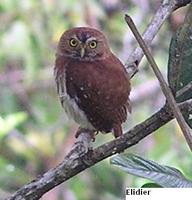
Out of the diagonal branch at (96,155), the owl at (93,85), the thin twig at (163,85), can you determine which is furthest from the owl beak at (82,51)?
the thin twig at (163,85)

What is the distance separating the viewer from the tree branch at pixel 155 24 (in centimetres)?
105

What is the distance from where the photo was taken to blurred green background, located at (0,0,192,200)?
2.43 metres

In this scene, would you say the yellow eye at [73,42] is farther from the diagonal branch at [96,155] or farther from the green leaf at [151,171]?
the green leaf at [151,171]

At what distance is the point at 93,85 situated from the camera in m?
0.99

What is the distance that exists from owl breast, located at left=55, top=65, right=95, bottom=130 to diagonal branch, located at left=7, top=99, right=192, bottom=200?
0.78ft

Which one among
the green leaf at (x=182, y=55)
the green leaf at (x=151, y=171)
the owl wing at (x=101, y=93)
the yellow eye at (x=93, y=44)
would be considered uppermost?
the yellow eye at (x=93, y=44)

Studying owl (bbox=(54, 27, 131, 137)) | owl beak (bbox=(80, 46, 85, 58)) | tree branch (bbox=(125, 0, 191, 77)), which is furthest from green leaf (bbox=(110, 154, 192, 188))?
owl beak (bbox=(80, 46, 85, 58))

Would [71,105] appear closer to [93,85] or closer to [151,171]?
[93,85]

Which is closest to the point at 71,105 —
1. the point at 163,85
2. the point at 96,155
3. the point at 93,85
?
the point at 93,85

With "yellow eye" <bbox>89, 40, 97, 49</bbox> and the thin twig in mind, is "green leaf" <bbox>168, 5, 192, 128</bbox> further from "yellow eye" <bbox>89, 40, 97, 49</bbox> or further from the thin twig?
"yellow eye" <bbox>89, 40, 97, 49</bbox>

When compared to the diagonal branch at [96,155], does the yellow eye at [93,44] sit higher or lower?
higher

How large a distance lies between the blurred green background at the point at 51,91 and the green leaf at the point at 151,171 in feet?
4.88

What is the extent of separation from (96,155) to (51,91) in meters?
2.38

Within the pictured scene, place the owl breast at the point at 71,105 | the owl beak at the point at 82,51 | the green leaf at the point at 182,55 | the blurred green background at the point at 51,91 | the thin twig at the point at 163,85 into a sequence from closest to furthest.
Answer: the thin twig at the point at 163,85 < the green leaf at the point at 182,55 < the owl breast at the point at 71,105 < the owl beak at the point at 82,51 < the blurred green background at the point at 51,91
